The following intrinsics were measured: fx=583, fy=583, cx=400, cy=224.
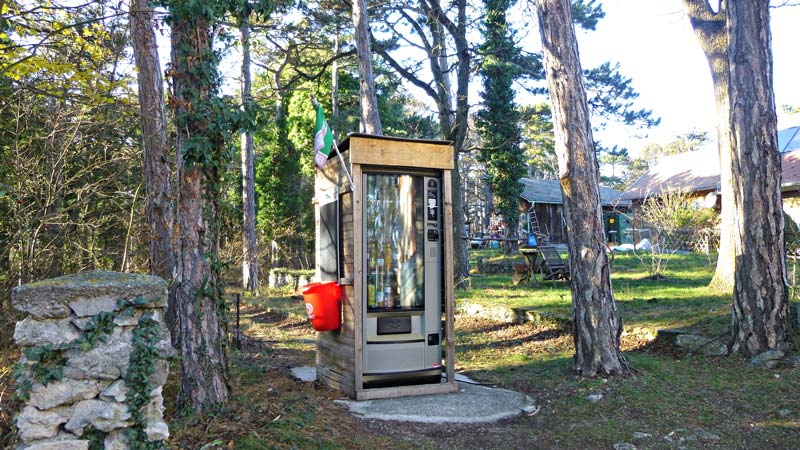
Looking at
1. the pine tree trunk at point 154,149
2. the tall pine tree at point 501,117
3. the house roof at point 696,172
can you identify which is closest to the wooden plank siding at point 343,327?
the pine tree trunk at point 154,149

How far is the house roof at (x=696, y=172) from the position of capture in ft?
70.8

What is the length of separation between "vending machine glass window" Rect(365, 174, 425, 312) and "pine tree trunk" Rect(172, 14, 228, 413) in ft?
5.58

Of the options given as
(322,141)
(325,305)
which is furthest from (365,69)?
(325,305)

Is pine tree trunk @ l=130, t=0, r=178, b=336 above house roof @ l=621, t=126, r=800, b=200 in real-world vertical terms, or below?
below

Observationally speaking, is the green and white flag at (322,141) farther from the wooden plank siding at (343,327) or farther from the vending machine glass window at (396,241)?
the vending machine glass window at (396,241)

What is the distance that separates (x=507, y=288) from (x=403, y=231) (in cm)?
804

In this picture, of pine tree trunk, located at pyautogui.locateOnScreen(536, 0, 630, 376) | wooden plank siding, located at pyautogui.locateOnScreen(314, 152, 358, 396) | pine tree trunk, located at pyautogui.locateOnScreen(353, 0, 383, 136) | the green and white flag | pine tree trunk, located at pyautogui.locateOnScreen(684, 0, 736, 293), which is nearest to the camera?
wooden plank siding, located at pyautogui.locateOnScreen(314, 152, 358, 396)

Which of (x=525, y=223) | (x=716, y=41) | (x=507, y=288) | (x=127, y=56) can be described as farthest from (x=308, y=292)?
(x=525, y=223)

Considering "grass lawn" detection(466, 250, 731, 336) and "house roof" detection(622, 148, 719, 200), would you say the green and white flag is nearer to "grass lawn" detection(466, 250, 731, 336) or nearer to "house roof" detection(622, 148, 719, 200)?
"grass lawn" detection(466, 250, 731, 336)

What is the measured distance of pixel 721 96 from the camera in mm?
10391

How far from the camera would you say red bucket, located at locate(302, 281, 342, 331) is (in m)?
5.90

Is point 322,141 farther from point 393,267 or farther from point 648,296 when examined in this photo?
point 648,296

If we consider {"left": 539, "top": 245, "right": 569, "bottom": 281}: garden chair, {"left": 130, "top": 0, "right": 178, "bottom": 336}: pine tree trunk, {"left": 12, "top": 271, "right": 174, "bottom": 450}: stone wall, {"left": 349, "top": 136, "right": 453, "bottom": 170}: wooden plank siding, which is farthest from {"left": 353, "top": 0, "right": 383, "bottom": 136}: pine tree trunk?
{"left": 12, "top": 271, "right": 174, "bottom": 450}: stone wall

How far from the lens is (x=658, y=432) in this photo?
472cm
